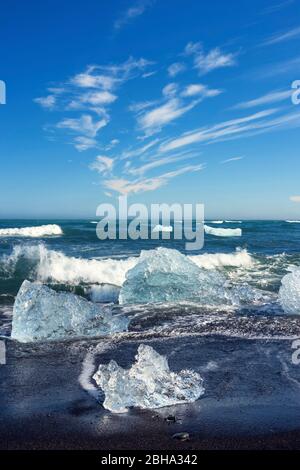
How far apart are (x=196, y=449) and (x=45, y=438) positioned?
3.66 feet

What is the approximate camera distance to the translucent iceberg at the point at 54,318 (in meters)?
5.81

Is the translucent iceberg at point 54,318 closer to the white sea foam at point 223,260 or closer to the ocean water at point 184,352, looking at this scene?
the ocean water at point 184,352

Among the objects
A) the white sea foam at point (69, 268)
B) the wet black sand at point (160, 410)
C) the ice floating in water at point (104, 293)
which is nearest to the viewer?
the wet black sand at point (160, 410)

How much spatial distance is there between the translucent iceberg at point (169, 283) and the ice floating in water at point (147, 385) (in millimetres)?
3970

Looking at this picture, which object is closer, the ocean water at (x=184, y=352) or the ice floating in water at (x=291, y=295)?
the ocean water at (x=184, y=352)

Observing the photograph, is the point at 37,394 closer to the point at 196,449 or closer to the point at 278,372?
the point at 196,449

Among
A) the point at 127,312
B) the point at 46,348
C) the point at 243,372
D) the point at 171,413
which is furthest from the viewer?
the point at 127,312

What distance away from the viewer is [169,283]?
28.5 ft

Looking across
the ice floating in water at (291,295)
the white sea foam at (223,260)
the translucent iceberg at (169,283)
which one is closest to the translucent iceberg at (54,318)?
the translucent iceberg at (169,283)

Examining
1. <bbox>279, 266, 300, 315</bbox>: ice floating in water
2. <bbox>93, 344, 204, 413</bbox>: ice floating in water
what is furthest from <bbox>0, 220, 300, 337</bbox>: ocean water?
<bbox>93, 344, 204, 413</bbox>: ice floating in water

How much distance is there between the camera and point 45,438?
3.04m

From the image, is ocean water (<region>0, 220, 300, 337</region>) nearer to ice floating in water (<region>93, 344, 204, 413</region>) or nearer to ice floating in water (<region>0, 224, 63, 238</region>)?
ice floating in water (<region>93, 344, 204, 413</region>)

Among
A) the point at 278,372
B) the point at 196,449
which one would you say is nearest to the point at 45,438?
the point at 196,449

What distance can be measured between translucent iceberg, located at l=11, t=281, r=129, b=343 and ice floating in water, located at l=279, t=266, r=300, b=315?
309 cm
